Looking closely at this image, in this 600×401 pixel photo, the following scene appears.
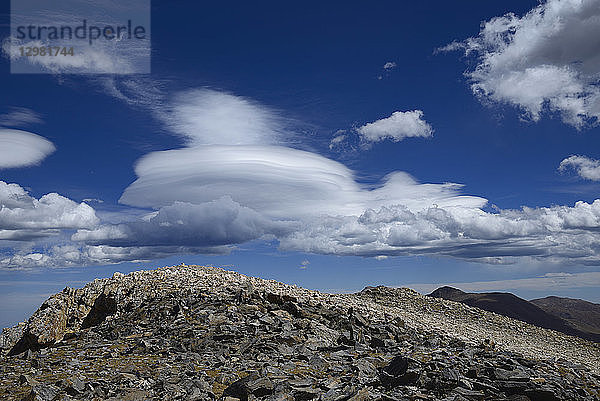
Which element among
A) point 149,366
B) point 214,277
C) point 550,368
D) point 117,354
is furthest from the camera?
point 214,277

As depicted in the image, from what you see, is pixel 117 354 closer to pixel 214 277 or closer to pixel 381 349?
pixel 381 349

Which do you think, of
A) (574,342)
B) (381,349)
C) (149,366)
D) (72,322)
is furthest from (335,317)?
(574,342)

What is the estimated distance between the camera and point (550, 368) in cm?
1792

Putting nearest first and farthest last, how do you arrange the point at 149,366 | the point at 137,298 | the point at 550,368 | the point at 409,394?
the point at 409,394, the point at 550,368, the point at 149,366, the point at 137,298

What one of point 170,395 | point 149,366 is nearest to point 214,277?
point 149,366

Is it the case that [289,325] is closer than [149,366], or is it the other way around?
[149,366]

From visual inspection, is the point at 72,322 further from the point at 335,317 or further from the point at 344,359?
the point at 344,359

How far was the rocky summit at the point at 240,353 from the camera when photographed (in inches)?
626

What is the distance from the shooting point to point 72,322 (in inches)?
1307

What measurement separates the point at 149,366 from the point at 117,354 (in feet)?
9.84

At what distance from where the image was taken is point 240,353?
21344 mm

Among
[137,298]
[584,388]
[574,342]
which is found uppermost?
[137,298]

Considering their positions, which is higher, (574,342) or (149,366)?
(149,366)

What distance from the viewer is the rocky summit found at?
626 inches
